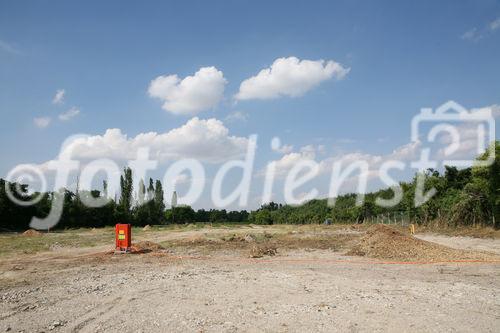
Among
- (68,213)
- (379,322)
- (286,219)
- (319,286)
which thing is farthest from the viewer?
(286,219)

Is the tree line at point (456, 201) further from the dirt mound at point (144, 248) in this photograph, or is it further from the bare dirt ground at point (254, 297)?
the dirt mound at point (144, 248)

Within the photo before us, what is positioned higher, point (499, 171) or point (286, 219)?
point (499, 171)

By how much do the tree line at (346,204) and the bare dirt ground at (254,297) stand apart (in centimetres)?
2122

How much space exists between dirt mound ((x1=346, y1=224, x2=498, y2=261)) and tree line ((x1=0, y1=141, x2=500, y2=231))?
53.0 ft

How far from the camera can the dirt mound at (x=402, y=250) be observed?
1627 centimetres

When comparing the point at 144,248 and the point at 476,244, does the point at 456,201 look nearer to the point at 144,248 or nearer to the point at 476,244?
the point at 476,244

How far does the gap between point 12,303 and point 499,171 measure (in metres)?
32.6

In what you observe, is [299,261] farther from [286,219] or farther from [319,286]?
[286,219]

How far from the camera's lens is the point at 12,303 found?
28.1 ft

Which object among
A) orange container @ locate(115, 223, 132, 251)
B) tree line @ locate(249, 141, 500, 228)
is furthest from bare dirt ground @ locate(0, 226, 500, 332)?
tree line @ locate(249, 141, 500, 228)

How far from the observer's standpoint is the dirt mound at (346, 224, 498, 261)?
16.3 metres

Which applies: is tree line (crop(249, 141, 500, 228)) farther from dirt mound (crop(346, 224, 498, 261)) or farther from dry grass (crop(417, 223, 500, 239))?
dirt mound (crop(346, 224, 498, 261))

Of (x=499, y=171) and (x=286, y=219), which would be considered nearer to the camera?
(x=499, y=171)

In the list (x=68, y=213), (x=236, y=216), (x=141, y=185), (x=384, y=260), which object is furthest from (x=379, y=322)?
(x=236, y=216)
